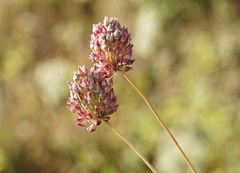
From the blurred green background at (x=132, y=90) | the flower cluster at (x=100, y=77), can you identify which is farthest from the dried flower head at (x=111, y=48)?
the blurred green background at (x=132, y=90)

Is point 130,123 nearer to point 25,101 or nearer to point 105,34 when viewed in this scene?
point 25,101

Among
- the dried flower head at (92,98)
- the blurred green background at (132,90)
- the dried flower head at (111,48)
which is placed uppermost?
the blurred green background at (132,90)

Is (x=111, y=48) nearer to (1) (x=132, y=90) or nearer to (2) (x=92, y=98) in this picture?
(2) (x=92, y=98)

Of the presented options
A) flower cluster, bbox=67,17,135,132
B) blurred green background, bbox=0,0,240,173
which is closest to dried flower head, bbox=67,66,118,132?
flower cluster, bbox=67,17,135,132

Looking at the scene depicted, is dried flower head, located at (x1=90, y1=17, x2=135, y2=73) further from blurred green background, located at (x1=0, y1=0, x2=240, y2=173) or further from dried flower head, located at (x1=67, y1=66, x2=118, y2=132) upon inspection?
blurred green background, located at (x1=0, y1=0, x2=240, y2=173)

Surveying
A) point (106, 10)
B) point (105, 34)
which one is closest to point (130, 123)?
point (106, 10)

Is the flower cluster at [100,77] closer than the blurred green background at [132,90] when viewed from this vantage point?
Yes

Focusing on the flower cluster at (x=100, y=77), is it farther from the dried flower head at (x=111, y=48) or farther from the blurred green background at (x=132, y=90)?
the blurred green background at (x=132, y=90)
